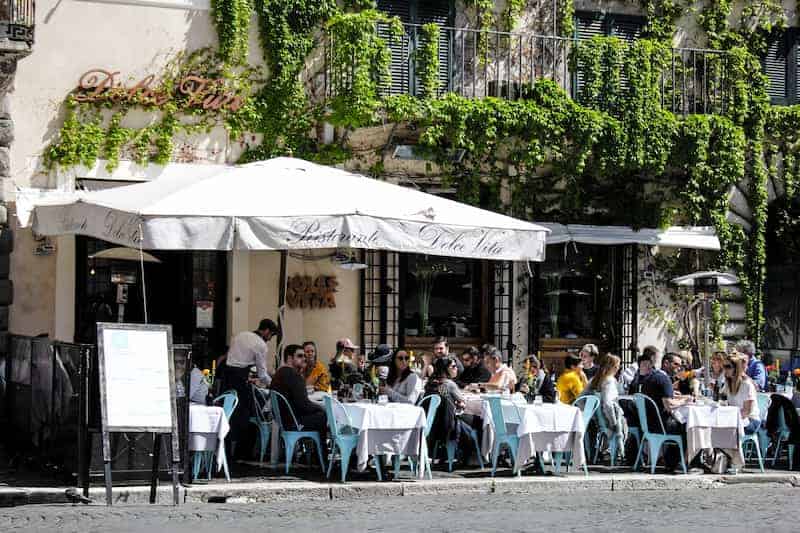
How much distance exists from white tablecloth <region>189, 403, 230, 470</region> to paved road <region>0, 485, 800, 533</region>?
1012 millimetres

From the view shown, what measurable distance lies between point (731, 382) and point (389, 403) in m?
4.18

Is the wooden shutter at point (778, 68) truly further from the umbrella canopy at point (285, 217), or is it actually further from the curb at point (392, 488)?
the umbrella canopy at point (285, 217)

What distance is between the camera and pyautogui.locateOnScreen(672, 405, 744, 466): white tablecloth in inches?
572

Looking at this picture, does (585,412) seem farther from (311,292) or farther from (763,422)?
(311,292)

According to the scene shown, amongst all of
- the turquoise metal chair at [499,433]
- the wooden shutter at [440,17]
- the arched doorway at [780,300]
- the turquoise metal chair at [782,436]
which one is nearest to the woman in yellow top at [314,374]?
the turquoise metal chair at [499,433]

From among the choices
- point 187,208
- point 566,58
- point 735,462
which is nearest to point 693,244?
point 566,58

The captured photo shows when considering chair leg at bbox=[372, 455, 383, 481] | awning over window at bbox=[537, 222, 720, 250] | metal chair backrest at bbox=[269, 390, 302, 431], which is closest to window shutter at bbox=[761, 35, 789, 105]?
awning over window at bbox=[537, 222, 720, 250]

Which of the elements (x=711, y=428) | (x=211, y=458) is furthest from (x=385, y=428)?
(x=711, y=428)

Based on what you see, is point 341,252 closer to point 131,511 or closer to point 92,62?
point 92,62

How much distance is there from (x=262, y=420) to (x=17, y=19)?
6268 mm

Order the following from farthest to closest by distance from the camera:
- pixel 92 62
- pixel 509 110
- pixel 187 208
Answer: pixel 509 110
pixel 92 62
pixel 187 208

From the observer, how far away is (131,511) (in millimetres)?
11469

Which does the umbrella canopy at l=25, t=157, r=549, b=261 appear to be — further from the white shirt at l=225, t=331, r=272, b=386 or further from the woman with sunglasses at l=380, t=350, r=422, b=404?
the white shirt at l=225, t=331, r=272, b=386

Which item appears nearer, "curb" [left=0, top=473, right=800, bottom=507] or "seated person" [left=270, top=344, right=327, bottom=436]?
"curb" [left=0, top=473, right=800, bottom=507]
